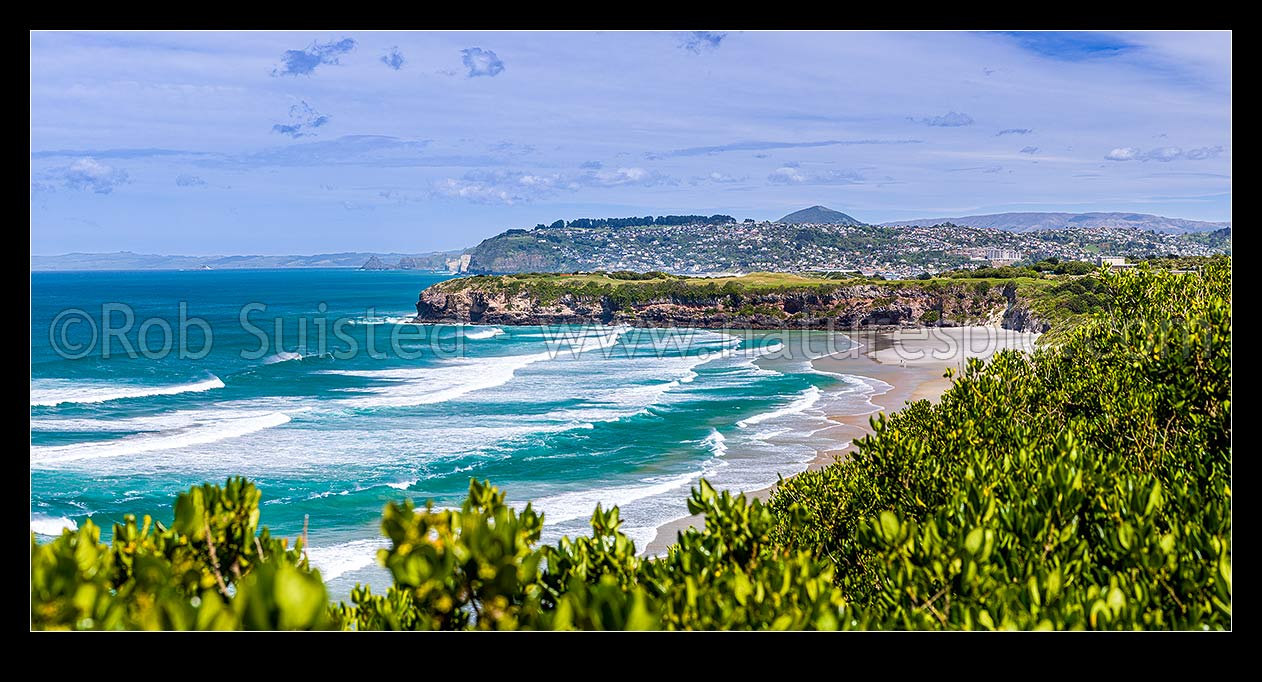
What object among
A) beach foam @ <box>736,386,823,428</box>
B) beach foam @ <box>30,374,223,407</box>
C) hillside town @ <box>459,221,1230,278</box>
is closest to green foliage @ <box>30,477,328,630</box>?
beach foam @ <box>736,386,823,428</box>

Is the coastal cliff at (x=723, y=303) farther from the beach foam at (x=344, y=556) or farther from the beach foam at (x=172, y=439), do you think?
the beach foam at (x=344, y=556)

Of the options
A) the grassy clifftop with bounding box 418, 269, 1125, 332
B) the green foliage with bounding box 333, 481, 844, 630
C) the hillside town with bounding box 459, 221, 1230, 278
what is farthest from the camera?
the hillside town with bounding box 459, 221, 1230, 278

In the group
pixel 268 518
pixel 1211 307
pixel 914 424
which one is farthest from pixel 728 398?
pixel 1211 307

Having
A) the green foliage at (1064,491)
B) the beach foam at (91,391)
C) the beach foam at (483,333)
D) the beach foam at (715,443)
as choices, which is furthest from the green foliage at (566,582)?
the beach foam at (483,333)

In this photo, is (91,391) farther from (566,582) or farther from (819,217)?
(819,217)

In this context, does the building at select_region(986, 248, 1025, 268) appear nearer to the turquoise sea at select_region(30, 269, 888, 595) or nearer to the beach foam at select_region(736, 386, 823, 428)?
the turquoise sea at select_region(30, 269, 888, 595)
